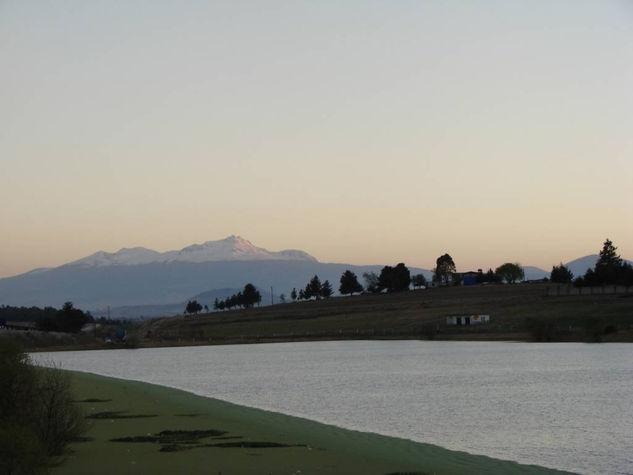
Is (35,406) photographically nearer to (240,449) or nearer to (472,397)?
(240,449)

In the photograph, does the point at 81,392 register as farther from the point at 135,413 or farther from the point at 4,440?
the point at 4,440

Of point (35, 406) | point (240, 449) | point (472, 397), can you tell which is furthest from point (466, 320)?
point (35, 406)

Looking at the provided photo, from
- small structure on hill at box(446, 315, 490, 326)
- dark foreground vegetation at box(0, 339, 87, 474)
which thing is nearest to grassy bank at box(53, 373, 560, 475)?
dark foreground vegetation at box(0, 339, 87, 474)

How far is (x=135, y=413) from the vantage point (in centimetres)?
4775

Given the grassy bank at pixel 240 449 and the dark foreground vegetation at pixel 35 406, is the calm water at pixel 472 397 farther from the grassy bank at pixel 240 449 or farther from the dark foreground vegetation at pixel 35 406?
the dark foreground vegetation at pixel 35 406

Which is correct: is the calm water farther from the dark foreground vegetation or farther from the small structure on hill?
the small structure on hill

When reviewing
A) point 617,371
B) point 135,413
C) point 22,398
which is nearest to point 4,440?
point 22,398

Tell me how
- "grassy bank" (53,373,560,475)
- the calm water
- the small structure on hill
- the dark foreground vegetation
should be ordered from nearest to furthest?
the dark foreground vegetation → "grassy bank" (53,373,560,475) → the calm water → the small structure on hill

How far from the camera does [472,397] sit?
5728cm

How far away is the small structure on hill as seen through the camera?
186250mm

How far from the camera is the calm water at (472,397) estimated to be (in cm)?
3706

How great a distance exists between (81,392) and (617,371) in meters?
41.8

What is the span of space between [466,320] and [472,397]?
134275mm

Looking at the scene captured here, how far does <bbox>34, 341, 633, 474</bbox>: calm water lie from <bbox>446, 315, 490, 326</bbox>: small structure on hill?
7595 cm
